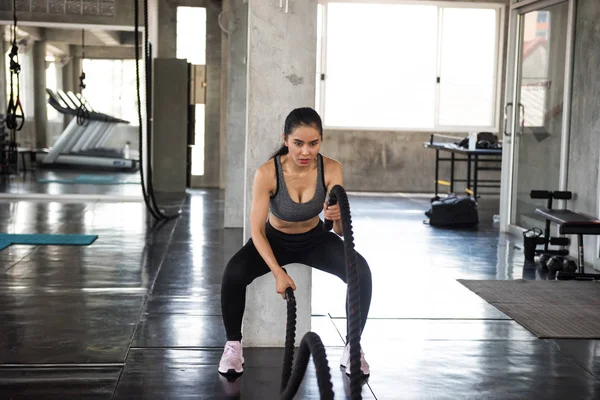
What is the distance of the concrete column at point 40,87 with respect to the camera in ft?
31.8

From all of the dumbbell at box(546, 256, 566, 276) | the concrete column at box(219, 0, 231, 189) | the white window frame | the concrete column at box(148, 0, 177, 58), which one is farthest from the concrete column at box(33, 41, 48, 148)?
the dumbbell at box(546, 256, 566, 276)

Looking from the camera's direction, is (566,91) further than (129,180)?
No

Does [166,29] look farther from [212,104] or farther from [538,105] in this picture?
[538,105]

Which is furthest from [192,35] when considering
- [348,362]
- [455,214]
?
[348,362]

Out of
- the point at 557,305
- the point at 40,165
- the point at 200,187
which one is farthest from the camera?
the point at 200,187

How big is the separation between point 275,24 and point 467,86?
8.97 meters

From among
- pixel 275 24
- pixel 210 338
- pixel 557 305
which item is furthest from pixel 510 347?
pixel 275 24

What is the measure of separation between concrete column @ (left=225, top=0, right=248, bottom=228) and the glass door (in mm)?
2604

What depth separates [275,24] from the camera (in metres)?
3.49

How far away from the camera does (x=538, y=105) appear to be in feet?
23.5

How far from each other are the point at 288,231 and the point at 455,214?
16.9 feet

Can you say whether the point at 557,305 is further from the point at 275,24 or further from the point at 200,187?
the point at 200,187

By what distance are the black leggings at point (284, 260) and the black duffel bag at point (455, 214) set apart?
5.03m

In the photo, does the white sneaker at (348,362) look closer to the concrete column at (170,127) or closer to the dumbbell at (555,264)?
the dumbbell at (555,264)
